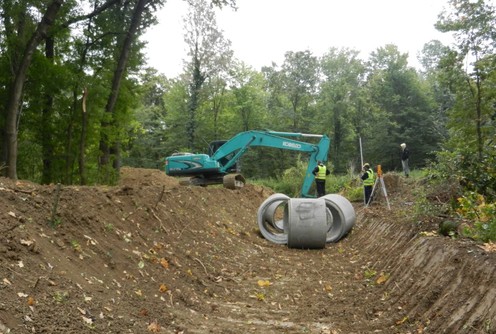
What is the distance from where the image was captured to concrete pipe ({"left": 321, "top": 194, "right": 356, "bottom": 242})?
1281cm

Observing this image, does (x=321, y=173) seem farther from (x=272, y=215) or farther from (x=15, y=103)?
(x=15, y=103)

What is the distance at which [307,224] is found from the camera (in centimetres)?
1154

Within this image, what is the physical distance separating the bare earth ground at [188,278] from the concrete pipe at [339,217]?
2.56 metres

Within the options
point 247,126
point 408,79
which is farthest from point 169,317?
point 408,79

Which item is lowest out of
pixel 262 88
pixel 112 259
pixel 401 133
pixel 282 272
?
pixel 282 272

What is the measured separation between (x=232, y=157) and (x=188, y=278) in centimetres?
1074

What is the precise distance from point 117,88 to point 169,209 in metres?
7.73

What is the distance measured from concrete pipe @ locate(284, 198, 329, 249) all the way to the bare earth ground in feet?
4.49

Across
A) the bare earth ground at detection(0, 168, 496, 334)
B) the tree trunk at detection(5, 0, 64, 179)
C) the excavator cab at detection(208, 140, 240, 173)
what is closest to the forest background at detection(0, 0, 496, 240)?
the tree trunk at detection(5, 0, 64, 179)

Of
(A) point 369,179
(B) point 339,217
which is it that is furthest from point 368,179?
(B) point 339,217

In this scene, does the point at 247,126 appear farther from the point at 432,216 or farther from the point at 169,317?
the point at 169,317

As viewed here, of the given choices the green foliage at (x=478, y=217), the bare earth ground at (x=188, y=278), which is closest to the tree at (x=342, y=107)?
the bare earth ground at (x=188, y=278)

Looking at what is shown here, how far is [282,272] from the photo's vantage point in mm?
8953

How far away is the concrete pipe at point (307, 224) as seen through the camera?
1150 cm
